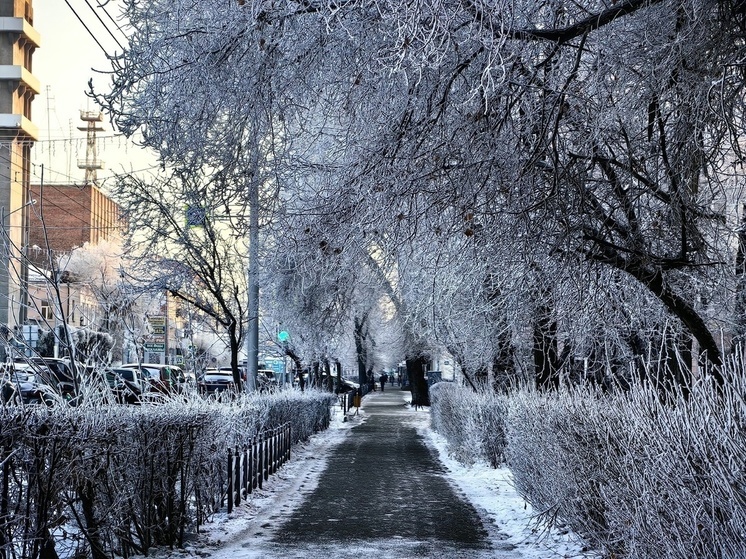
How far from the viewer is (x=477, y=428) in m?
17.9

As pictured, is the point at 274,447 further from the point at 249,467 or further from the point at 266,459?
the point at 249,467

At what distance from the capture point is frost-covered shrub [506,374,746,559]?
4652mm

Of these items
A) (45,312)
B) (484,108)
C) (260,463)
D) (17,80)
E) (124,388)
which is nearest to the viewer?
(484,108)

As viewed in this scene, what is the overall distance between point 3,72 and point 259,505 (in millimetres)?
62033

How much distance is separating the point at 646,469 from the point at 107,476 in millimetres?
4294

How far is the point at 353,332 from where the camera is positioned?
43938 mm

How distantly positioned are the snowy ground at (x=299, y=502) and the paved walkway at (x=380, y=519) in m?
0.14

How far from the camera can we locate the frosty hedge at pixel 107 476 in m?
6.14

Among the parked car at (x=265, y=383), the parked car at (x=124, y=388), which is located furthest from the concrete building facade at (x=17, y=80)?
the parked car at (x=124, y=388)

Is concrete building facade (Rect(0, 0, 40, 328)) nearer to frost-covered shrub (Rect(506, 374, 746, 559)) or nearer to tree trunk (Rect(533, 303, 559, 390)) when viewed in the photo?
tree trunk (Rect(533, 303, 559, 390))

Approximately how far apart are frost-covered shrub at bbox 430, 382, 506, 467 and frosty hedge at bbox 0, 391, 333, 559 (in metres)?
6.53

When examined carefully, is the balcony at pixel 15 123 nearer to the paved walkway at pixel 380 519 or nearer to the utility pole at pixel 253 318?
the utility pole at pixel 253 318

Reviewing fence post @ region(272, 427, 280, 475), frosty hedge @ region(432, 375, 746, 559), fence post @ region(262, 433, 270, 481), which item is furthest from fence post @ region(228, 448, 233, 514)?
fence post @ region(272, 427, 280, 475)

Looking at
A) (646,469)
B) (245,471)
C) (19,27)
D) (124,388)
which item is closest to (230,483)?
(245,471)
